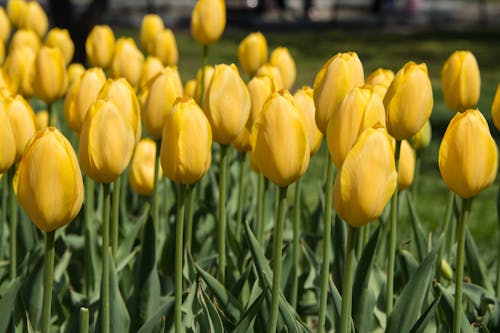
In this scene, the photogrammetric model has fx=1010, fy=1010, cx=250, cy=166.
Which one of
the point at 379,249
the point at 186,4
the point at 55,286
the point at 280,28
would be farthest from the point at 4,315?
the point at 186,4

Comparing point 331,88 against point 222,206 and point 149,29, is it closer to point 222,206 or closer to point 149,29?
point 222,206

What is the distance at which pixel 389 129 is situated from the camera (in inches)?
92.6

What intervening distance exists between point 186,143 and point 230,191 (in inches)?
77.4

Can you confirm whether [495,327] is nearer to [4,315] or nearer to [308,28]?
[4,315]

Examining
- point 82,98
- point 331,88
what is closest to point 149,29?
point 82,98

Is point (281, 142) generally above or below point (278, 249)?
above

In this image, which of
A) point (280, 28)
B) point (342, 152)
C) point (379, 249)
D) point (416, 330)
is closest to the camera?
point (342, 152)

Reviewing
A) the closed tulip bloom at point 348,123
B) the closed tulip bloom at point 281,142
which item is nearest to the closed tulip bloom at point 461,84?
the closed tulip bloom at point 348,123

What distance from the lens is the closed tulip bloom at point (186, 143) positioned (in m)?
2.07

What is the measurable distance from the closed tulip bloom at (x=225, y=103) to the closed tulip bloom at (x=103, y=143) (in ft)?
0.98

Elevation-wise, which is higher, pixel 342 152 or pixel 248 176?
pixel 342 152

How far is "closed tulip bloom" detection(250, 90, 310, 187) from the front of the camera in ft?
6.49

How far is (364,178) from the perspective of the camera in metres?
1.83

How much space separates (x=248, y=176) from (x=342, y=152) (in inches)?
85.9
